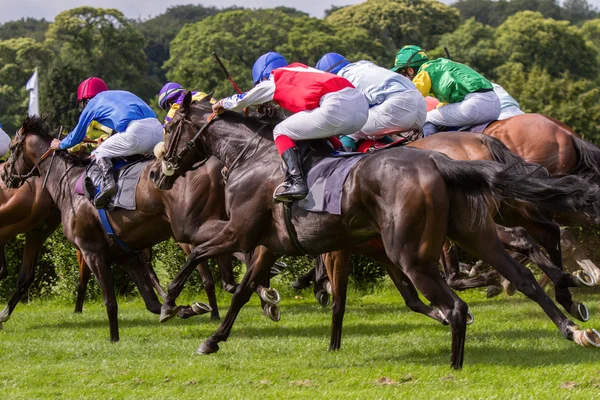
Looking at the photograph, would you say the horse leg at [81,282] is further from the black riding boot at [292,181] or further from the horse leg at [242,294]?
the black riding boot at [292,181]

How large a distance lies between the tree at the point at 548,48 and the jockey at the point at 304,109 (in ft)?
207

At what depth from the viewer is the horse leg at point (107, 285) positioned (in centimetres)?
899

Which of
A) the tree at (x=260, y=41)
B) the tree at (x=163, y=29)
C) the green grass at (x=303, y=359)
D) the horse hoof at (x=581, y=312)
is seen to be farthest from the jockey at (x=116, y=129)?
the tree at (x=163, y=29)

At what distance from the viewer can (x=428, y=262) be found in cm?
633

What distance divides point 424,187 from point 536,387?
4.76 feet

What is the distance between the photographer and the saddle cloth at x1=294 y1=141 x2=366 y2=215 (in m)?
6.61

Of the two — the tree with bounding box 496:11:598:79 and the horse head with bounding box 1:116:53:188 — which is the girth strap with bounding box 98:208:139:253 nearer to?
the horse head with bounding box 1:116:53:188

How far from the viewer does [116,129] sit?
9.16 m

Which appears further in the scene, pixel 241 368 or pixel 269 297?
pixel 269 297

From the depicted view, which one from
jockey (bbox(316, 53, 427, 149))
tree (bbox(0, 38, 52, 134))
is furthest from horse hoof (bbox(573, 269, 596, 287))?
tree (bbox(0, 38, 52, 134))

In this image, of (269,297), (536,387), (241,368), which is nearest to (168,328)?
(269,297)

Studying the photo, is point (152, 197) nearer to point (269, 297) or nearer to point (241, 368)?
point (269, 297)

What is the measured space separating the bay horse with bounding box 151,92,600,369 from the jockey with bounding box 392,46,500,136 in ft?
7.86

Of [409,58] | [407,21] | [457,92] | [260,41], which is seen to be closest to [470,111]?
[457,92]
